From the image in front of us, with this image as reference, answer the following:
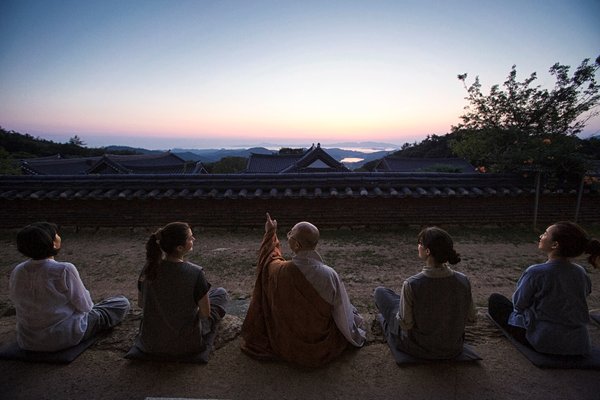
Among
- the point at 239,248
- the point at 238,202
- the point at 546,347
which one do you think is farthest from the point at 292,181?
the point at 546,347

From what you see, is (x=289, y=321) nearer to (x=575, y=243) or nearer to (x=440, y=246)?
(x=440, y=246)

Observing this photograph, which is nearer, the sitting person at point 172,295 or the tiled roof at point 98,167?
the sitting person at point 172,295

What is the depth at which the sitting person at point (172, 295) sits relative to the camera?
249 cm

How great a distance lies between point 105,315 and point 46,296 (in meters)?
0.72

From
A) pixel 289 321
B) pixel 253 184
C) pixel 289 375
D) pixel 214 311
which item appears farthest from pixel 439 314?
pixel 253 184

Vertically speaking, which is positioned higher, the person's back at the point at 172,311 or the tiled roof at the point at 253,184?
the tiled roof at the point at 253,184

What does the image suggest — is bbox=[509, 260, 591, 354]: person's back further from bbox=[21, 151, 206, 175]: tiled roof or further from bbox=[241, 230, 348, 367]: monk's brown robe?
bbox=[21, 151, 206, 175]: tiled roof

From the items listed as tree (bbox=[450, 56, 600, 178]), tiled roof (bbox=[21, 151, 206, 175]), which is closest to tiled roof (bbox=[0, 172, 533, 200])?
tree (bbox=[450, 56, 600, 178])

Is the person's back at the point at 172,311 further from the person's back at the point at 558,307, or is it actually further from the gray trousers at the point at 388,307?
the person's back at the point at 558,307

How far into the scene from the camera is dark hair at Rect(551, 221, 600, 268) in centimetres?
244

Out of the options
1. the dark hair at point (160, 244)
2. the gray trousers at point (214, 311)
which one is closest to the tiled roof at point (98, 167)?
the gray trousers at point (214, 311)

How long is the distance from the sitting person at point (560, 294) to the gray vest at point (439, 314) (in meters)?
0.65

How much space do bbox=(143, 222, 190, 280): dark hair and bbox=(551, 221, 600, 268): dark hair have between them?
9.77 ft

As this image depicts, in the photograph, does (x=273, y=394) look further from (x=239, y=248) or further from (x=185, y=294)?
(x=239, y=248)
